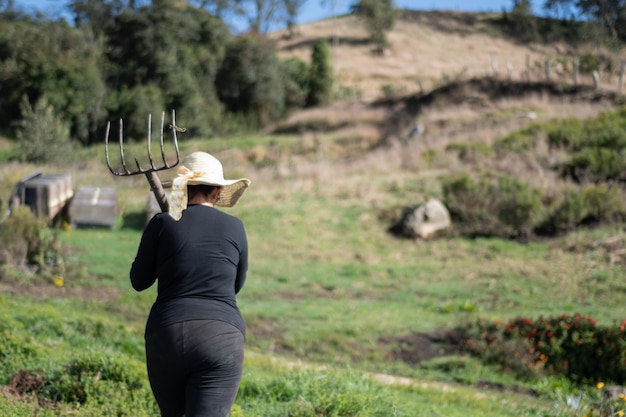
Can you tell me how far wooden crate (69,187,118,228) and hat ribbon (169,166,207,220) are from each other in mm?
13686

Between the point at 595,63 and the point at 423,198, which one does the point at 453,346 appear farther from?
the point at 595,63

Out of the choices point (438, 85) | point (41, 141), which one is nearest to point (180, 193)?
point (41, 141)

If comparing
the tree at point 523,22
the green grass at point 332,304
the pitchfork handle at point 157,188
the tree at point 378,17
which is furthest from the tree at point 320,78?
the pitchfork handle at point 157,188

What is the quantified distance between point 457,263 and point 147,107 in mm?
28905

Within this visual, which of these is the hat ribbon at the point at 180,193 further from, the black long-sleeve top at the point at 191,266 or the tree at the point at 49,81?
the tree at the point at 49,81

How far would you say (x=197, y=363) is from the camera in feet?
10.5

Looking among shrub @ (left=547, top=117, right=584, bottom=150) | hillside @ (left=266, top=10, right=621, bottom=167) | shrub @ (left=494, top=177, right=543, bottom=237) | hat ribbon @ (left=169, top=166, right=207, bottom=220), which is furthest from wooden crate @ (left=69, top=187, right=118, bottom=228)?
hillside @ (left=266, top=10, right=621, bottom=167)

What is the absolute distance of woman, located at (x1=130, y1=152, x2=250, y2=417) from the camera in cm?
322

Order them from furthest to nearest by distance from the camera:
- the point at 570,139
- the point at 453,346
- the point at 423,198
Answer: the point at 570,139
the point at 423,198
the point at 453,346

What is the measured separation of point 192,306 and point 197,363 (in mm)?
260

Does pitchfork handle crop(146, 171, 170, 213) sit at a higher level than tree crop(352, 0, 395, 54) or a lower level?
lower

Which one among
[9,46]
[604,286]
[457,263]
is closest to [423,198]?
[457,263]

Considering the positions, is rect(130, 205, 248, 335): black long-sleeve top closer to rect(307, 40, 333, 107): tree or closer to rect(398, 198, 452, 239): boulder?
rect(398, 198, 452, 239): boulder

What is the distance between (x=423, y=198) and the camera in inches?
768
